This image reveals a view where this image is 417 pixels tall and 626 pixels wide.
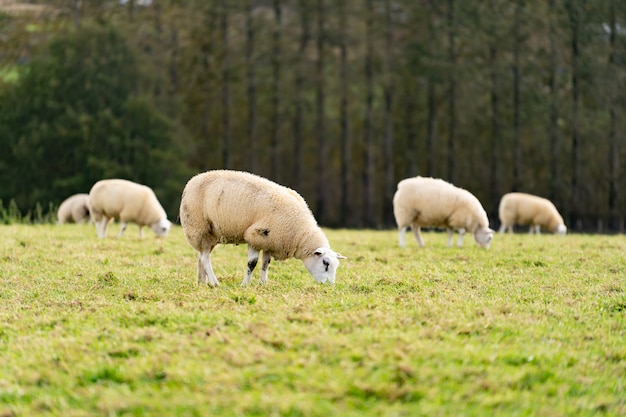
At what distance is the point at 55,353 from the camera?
268 inches

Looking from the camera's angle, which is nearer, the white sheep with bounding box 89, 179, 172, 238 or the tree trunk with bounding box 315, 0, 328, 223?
the white sheep with bounding box 89, 179, 172, 238

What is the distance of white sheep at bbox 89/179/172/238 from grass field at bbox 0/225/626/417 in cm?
626

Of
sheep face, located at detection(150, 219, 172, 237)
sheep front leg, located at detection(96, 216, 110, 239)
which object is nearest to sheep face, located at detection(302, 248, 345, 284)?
sheep front leg, located at detection(96, 216, 110, 239)

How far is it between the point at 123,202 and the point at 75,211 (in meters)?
8.19

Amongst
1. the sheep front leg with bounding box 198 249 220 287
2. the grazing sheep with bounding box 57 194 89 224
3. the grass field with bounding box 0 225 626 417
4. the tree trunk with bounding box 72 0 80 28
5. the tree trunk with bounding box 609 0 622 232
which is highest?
the tree trunk with bounding box 72 0 80 28

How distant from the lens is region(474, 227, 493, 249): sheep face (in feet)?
55.0

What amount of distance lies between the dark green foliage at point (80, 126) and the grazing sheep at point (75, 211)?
11.6 m

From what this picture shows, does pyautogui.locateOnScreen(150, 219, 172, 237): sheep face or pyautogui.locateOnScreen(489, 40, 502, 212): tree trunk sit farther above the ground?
pyautogui.locateOnScreen(489, 40, 502, 212): tree trunk

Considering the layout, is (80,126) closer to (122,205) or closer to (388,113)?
(388,113)

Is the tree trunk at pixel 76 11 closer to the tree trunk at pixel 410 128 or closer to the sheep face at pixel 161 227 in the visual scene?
the tree trunk at pixel 410 128

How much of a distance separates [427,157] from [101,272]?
34.1m

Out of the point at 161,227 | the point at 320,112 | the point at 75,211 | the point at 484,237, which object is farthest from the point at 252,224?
the point at 320,112

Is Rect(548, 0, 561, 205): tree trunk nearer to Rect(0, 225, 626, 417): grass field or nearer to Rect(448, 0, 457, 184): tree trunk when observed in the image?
Rect(448, 0, 457, 184): tree trunk

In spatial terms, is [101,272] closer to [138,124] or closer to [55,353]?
[55,353]
